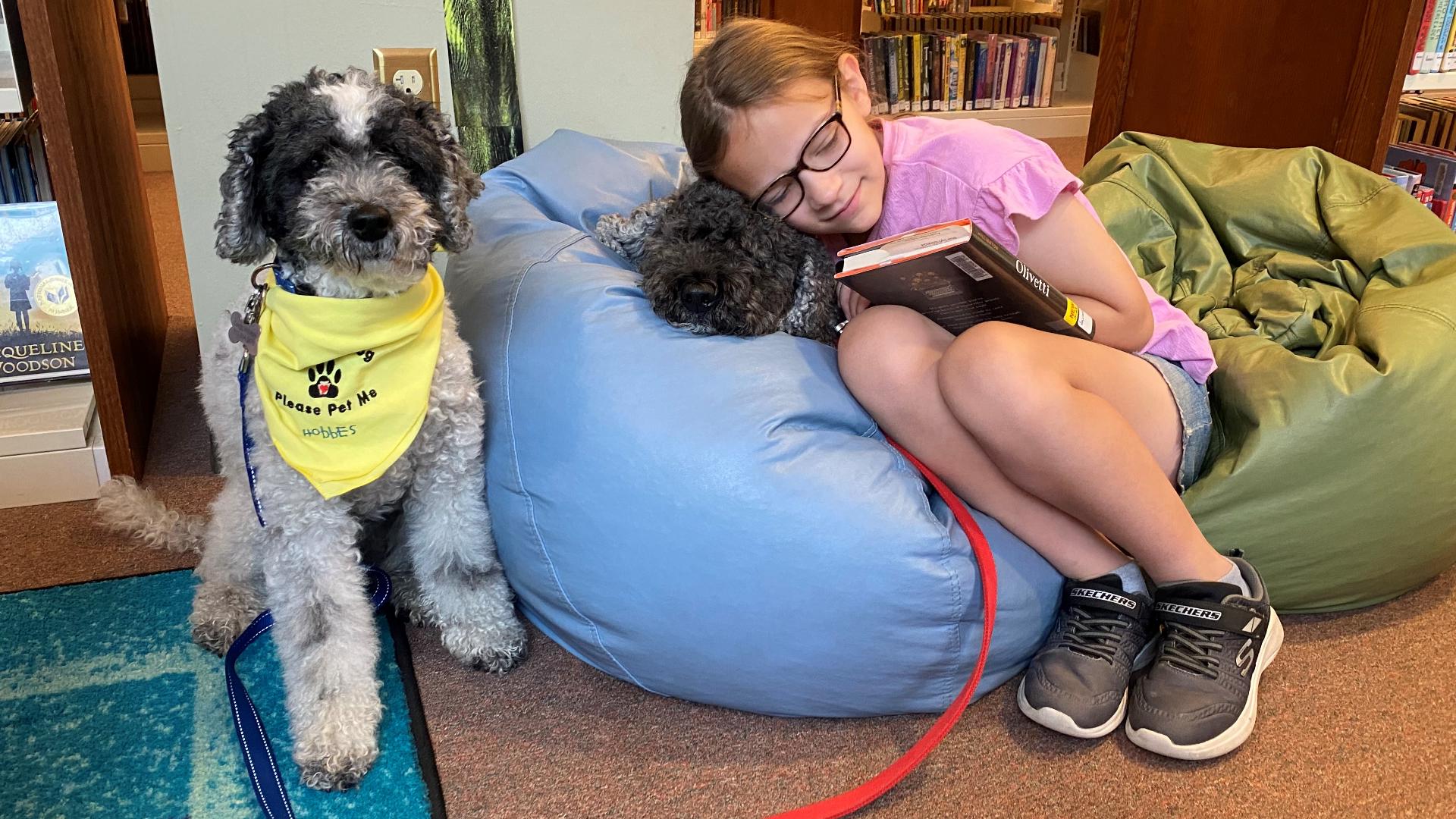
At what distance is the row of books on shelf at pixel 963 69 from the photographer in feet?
16.5

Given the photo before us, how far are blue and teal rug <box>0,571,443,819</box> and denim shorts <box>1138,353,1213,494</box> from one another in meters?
1.11

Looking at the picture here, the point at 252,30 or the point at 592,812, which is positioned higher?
the point at 252,30

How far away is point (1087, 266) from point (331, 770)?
1168 millimetres

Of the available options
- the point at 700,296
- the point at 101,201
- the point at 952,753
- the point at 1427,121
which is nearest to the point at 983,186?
the point at 700,296

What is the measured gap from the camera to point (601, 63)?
204 cm

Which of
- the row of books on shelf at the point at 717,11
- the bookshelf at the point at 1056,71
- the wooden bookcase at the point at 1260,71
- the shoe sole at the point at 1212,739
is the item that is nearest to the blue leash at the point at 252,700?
the shoe sole at the point at 1212,739

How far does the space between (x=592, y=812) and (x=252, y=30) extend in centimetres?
142

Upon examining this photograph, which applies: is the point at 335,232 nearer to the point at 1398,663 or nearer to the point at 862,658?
the point at 862,658

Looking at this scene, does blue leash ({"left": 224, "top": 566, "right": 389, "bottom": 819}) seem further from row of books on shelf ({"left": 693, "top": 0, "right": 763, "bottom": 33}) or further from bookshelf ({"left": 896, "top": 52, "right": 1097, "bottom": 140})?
bookshelf ({"left": 896, "top": 52, "right": 1097, "bottom": 140})

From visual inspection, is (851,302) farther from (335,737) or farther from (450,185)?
(335,737)

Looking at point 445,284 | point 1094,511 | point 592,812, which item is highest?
point 445,284

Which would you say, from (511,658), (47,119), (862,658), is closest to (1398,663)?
(862,658)

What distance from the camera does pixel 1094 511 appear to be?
52.3 inches

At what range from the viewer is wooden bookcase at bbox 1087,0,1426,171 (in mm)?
2484
